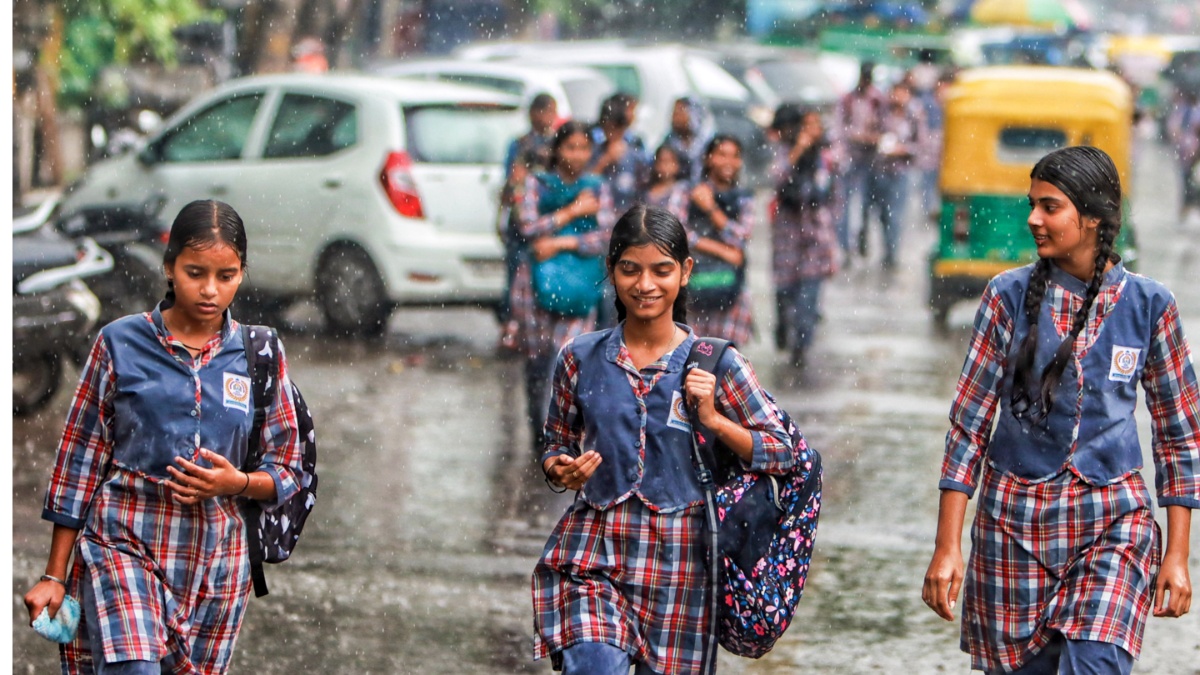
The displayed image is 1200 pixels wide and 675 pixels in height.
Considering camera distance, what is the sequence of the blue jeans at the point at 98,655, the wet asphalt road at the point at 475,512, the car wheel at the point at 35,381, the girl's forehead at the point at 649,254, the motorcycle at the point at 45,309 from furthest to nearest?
the car wheel at the point at 35,381 < the motorcycle at the point at 45,309 < the wet asphalt road at the point at 475,512 < the girl's forehead at the point at 649,254 < the blue jeans at the point at 98,655

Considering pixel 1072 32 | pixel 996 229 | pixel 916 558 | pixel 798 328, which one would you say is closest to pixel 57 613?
pixel 916 558

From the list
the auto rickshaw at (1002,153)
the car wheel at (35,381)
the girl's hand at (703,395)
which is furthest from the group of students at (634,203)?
the girl's hand at (703,395)

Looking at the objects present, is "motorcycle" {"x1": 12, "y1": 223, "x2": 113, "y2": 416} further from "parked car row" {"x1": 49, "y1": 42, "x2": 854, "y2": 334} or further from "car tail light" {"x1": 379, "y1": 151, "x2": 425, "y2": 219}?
"car tail light" {"x1": 379, "y1": 151, "x2": 425, "y2": 219}

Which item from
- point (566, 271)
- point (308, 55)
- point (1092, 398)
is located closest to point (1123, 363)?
point (1092, 398)

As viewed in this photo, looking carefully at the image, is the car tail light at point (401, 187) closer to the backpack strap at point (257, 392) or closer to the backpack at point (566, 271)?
the backpack at point (566, 271)

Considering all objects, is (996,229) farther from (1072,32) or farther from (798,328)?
(1072,32)

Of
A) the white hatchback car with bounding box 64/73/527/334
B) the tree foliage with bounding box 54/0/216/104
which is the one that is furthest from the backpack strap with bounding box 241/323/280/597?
the tree foliage with bounding box 54/0/216/104

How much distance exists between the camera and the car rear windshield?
11.6m

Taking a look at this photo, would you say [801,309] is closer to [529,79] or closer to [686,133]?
[686,133]

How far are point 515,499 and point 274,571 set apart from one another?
1430 mm

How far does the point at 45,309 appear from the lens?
892cm

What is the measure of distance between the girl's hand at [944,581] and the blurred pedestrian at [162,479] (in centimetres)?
134

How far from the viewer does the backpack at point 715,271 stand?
862 cm

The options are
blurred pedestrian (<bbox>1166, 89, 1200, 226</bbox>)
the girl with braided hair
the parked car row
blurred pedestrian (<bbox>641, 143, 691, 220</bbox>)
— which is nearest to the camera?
the girl with braided hair
